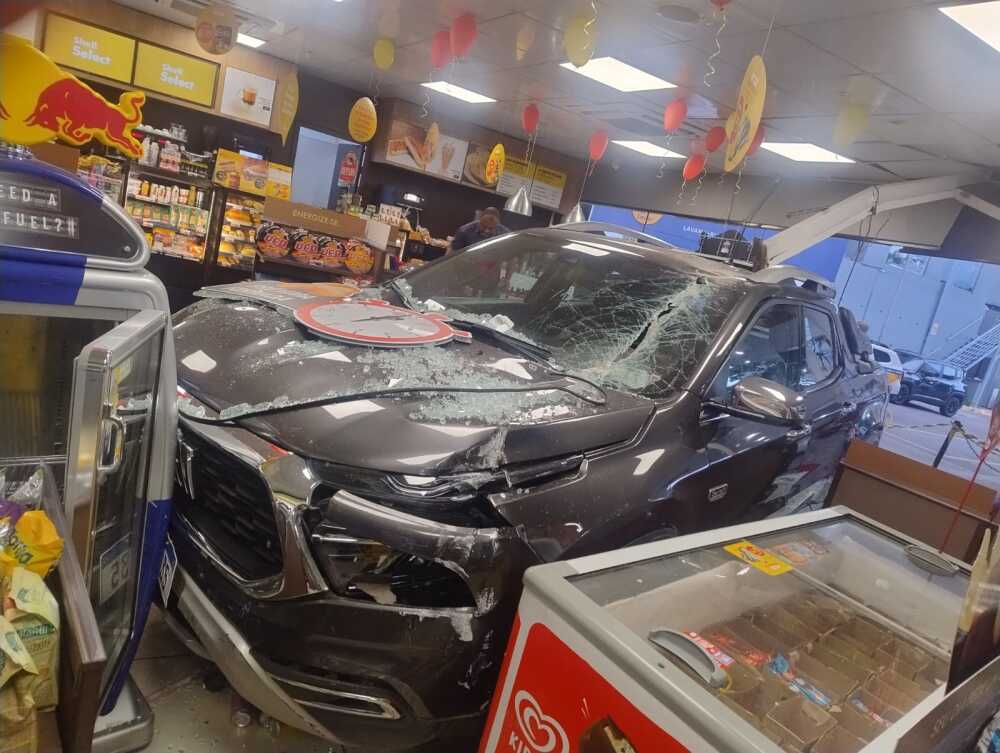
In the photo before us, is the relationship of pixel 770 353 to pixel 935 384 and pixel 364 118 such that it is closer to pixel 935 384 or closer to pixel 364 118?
pixel 364 118

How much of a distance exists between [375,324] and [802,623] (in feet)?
4.86

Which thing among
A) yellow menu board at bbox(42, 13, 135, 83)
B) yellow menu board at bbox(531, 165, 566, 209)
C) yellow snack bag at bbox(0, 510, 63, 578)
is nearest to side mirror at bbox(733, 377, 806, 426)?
yellow snack bag at bbox(0, 510, 63, 578)

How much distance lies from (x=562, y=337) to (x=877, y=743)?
1.58m

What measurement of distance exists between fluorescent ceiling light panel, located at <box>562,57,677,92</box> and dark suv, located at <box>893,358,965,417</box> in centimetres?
572

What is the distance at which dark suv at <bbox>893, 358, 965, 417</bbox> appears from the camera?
8711 mm

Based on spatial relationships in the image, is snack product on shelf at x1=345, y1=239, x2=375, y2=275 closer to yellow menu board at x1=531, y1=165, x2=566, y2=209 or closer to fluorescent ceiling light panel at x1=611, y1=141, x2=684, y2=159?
fluorescent ceiling light panel at x1=611, y1=141, x2=684, y2=159

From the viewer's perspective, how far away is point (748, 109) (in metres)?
3.75

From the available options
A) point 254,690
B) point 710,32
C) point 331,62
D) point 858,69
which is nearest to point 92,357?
point 254,690

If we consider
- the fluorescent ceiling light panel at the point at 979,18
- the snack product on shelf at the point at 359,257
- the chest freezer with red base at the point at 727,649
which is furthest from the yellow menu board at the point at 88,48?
the chest freezer with red base at the point at 727,649

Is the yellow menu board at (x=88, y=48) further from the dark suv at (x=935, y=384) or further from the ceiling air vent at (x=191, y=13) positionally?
the dark suv at (x=935, y=384)

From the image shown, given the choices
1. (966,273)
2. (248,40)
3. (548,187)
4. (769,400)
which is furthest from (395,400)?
(548,187)

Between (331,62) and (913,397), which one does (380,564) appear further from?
(913,397)

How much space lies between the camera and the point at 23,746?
953mm

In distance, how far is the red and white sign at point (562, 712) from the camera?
1004 millimetres
